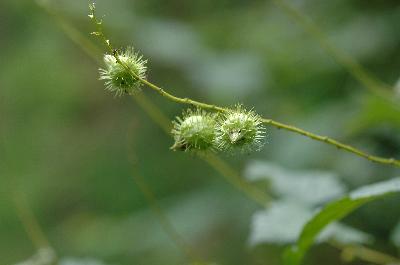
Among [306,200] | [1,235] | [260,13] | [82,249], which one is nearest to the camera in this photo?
[306,200]

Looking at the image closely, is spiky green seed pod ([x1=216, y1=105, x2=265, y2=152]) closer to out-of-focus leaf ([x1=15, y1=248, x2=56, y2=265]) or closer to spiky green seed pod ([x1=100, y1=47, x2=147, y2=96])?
spiky green seed pod ([x1=100, y1=47, x2=147, y2=96])

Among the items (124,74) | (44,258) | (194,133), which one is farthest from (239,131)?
(44,258)

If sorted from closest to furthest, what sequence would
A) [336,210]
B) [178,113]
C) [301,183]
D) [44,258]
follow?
[336,210] < [44,258] < [301,183] < [178,113]

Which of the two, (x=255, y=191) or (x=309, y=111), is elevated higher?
(x=309, y=111)

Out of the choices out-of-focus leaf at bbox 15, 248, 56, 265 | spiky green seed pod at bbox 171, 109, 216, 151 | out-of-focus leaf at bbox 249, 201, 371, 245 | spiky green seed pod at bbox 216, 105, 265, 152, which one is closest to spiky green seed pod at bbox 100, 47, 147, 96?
spiky green seed pod at bbox 171, 109, 216, 151

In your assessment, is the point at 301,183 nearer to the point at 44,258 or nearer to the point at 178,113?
the point at 44,258

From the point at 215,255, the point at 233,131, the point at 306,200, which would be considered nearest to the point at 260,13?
the point at 215,255

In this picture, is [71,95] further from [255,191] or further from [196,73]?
[255,191]

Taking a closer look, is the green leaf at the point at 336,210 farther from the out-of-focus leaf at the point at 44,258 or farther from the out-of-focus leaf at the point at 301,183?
the out-of-focus leaf at the point at 44,258
